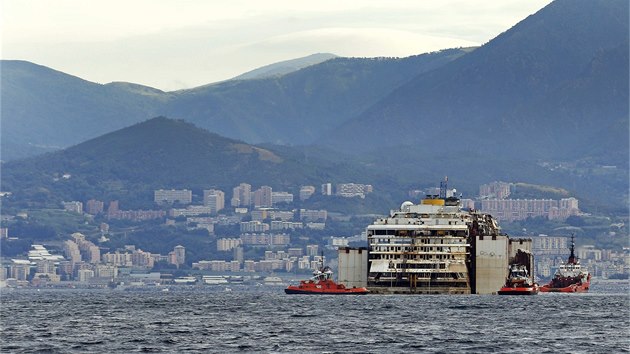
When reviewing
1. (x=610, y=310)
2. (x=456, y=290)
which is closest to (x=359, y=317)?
(x=610, y=310)

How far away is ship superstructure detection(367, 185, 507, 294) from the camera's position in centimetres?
19638

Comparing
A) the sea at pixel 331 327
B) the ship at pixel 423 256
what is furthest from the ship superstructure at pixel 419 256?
the sea at pixel 331 327

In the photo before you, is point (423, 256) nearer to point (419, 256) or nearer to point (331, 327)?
point (419, 256)

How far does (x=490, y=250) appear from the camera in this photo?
200 m

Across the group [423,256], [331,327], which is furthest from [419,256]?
[331,327]

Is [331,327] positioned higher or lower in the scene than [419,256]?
lower

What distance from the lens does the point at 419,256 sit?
645 ft

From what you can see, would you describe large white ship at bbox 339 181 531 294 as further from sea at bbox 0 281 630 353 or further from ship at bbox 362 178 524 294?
sea at bbox 0 281 630 353

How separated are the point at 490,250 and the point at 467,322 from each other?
200ft

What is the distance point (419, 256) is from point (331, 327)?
6447 cm

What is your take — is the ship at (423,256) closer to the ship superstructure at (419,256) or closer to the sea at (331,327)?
the ship superstructure at (419,256)

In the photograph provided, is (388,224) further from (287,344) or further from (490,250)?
(287,344)

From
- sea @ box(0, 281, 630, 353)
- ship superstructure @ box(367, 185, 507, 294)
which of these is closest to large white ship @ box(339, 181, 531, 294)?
ship superstructure @ box(367, 185, 507, 294)

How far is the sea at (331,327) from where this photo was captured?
115562mm
